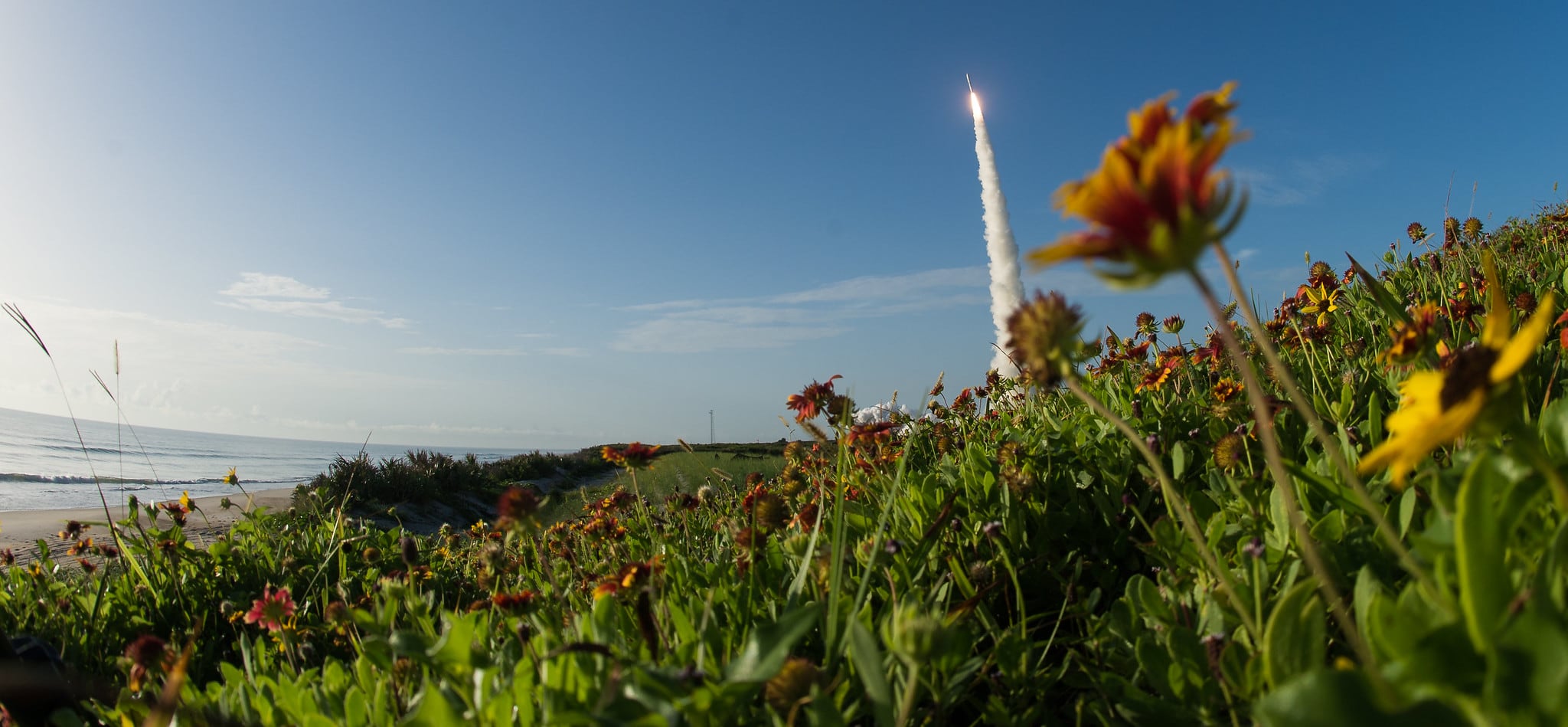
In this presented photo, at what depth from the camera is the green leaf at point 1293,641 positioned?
2.73ft

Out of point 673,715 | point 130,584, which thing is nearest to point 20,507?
point 130,584

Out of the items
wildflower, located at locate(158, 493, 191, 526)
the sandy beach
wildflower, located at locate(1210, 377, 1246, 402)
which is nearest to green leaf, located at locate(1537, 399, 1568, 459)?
wildflower, located at locate(1210, 377, 1246, 402)

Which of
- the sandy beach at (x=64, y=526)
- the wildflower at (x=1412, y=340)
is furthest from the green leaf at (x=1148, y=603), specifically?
the sandy beach at (x=64, y=526)

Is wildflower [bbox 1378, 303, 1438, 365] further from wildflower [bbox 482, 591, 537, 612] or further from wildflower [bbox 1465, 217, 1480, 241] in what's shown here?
wildflower [bbox 1465, 217, 1480, 241]

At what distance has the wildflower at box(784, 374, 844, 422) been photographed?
229 centimetres

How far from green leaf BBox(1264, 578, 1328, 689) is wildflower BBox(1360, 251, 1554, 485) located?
10.4 inches

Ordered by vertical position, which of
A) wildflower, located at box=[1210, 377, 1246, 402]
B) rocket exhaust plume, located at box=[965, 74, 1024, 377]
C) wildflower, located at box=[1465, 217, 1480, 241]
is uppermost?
rocket exhaust plume, located at box=[965, 74, 1024, 377]

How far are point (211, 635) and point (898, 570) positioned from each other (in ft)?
9.18

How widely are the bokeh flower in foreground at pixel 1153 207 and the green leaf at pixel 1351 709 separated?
34 centimetres

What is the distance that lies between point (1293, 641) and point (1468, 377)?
1.24 ft

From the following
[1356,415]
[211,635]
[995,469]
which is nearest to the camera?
[1356,415]

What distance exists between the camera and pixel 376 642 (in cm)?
111

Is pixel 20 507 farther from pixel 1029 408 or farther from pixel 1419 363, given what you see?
pixel 1419 363

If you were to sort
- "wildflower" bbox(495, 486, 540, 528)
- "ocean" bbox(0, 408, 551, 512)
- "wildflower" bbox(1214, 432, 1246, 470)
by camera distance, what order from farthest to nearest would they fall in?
"ocean" bbox(0, 408, 551, 512) < "wildflower" bbox(1214, 432, 1246, 470) < "wildflower" bbox(495, 486, 540, 528)
